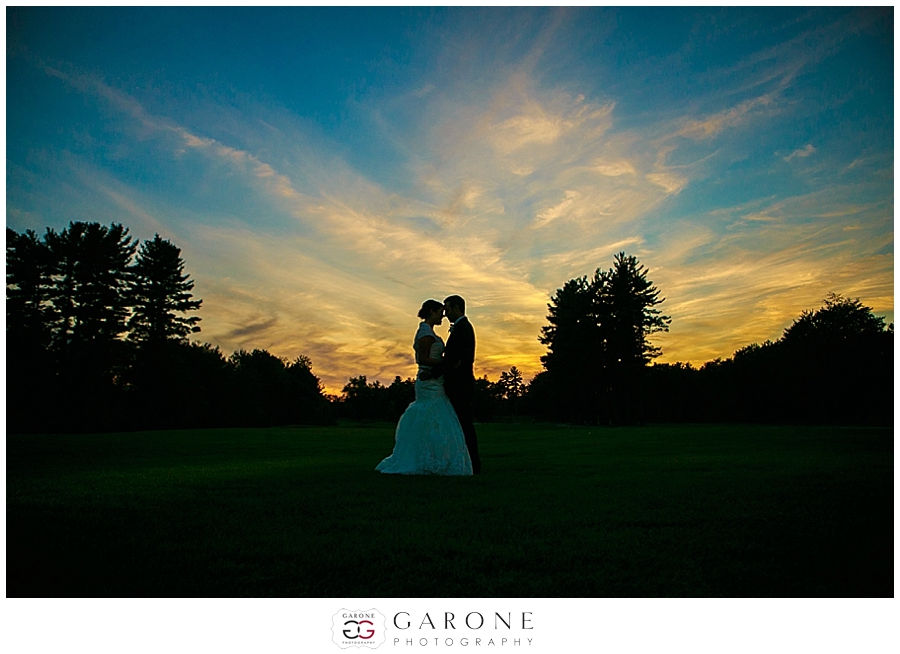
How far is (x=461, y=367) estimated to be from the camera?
348 inches

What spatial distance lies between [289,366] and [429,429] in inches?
2977

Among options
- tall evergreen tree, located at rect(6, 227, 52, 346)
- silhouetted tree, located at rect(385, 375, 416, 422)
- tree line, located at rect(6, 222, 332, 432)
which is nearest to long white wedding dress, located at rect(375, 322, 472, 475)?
tree line, located at rect(6, 222, 332, 432)

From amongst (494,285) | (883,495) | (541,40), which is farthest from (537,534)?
(494,285)

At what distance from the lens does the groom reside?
8727mm

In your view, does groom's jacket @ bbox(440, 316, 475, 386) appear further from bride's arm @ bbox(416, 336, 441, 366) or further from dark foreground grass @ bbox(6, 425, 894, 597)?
dark foreground grass @ bbox(6, 425, 894, 597)

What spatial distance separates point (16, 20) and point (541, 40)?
5.69m

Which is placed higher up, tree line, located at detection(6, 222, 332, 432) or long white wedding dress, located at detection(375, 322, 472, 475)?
tree line, located at detection(6, 222, 332, 432)

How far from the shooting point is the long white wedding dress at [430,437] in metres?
8.50

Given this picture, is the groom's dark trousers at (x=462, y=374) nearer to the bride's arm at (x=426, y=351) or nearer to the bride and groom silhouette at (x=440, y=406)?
the bride and groom silhouette at (x=440, y=406)

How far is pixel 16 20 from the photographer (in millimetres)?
5711

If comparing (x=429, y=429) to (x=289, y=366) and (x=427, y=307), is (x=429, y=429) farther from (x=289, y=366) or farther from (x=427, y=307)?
(x=289, y=366)

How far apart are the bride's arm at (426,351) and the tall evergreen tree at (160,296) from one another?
39.4m

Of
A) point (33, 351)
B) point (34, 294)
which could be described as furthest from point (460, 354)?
point (33, 351)

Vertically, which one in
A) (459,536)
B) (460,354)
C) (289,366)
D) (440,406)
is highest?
(289,366)
